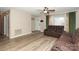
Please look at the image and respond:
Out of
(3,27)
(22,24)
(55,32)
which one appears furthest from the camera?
(55,32)

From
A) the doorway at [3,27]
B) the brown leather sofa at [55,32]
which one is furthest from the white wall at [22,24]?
the brown leather sofa at [55,32]

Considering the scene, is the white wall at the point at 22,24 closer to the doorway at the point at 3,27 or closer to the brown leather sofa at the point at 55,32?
the doorway at the point at 3,27

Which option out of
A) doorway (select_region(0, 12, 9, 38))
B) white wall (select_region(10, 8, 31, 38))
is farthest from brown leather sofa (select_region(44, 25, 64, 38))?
doorway (select_region(0, 12, 9, 38))

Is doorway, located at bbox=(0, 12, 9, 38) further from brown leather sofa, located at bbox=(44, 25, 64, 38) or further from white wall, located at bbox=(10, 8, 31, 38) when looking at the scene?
brown leather sofa, located at bbox=(44, 25, 64, 38)

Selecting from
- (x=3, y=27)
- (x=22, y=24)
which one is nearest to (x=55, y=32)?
(x=22, y=24)

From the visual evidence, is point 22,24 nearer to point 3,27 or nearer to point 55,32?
point 3,27

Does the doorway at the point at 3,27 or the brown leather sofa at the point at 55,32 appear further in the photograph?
the brown leather sofa at the point at 55,32

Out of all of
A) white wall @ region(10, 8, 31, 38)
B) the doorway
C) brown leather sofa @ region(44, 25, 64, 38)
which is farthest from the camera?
brown leather sofa @ region(44, 25, 64, 38)

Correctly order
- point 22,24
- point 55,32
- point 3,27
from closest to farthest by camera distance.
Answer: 1. point 3,27
2. point 22,24
3. point 55,32

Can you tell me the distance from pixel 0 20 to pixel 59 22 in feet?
5.63
